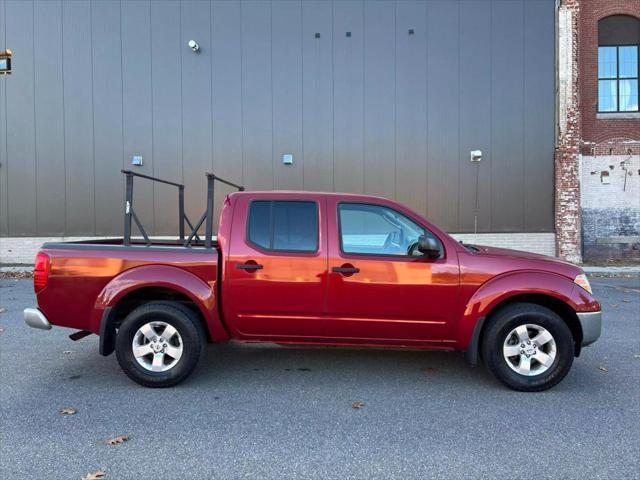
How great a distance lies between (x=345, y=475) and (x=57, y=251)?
3298 millimetres

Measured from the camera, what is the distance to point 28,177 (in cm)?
1443

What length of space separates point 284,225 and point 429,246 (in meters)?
1.36

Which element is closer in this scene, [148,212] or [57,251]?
[57,251]

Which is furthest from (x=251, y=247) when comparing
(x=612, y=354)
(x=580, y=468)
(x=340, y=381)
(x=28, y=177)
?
(x=28, y=177)

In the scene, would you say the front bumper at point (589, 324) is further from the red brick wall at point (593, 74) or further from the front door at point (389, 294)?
the red brick wall at point (593, 74)

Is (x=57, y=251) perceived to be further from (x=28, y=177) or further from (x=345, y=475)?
(x=28, y=177)

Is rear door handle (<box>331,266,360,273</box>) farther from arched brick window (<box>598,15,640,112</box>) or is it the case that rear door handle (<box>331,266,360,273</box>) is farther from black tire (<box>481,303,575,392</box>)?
arched brick window (<box>598,15,640,112</box>)

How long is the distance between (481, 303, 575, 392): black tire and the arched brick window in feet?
47.7

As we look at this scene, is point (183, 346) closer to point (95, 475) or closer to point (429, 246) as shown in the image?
point (95, 475)

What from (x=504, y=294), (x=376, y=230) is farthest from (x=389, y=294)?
(x=504, y=294)

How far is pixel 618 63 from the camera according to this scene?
607 inches

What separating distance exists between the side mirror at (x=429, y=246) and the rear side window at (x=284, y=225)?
0.95 meters

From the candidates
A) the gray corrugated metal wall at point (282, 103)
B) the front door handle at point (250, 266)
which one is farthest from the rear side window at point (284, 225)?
the gray corrugated metal wall at point (282, 103)

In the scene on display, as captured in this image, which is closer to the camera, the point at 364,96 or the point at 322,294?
the point at 322,294
